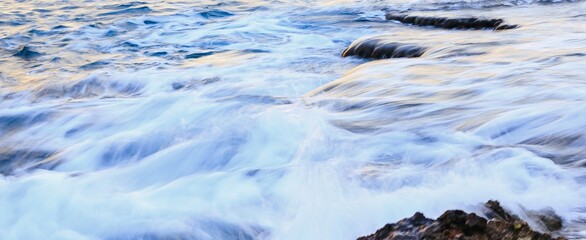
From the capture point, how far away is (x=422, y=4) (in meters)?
10.9

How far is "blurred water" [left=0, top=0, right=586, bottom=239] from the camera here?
2834 mm

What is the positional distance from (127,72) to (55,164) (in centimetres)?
309

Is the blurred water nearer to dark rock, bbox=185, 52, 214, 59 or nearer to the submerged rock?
dark rock, bbox=185, 52, 214, 59

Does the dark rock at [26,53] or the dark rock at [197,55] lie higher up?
the dark rock at [197,55]

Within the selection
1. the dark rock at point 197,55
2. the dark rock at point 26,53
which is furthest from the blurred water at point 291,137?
the dark rock at point 26,53

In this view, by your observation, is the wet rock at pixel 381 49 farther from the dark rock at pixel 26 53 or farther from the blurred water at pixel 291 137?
the dark rock at pixel 26 53

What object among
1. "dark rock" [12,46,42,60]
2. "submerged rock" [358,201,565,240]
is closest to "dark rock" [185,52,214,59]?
"dark rock" [12,46,42,60]

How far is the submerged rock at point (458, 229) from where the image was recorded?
1896 millimetres

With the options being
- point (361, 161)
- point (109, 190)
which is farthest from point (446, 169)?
point (109, 190)

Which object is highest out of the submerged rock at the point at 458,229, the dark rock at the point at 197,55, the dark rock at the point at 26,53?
the submerged rock at the point at 458,229

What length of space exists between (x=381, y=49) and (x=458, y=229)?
14.9 ft

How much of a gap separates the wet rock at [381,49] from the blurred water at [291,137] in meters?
0.15

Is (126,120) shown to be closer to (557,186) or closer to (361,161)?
(361,161)

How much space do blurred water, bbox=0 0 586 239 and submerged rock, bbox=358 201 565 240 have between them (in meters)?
0.41
